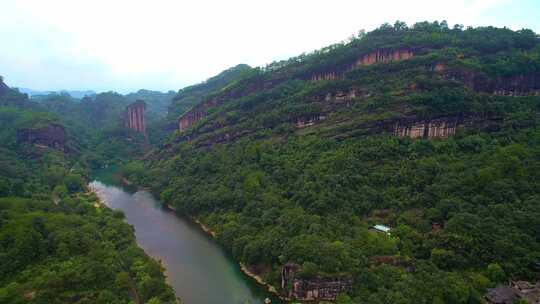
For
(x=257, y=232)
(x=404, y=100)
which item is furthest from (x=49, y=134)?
(x=404, y=100)

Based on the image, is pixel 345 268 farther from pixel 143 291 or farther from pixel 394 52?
pixel 394 52

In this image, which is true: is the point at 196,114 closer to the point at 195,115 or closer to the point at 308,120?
the point at 195,115

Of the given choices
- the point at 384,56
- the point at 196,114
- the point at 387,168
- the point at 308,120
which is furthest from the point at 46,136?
the point at 387,168

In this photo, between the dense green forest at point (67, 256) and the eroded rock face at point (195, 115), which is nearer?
the dense green forest at point (67, 256)

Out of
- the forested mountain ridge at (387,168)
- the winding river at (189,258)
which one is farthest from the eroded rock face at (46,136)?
the winding river at (189,258)

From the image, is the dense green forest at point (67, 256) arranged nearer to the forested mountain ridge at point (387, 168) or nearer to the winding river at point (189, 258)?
the winding river at point (189, 258)

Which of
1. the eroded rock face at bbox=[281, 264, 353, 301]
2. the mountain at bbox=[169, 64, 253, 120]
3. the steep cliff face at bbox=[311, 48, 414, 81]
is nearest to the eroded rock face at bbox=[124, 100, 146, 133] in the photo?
the mountain at bbox=[169, 64, 253, 120]
